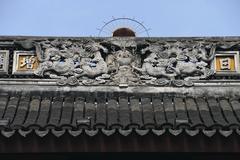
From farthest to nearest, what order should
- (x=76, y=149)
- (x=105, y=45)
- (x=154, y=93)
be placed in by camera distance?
(x=105, y=45), (x=154, y=93), (x=76, y=149)

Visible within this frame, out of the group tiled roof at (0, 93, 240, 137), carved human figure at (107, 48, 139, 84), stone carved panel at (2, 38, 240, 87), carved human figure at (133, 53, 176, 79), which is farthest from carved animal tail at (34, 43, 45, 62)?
carved human figure at (133, 53, 176, 79)

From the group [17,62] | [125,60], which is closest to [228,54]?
[125,60]

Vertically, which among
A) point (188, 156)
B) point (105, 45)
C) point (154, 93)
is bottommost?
point (188, 156)

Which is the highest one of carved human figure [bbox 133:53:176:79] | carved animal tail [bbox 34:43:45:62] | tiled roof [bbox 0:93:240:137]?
carved animal tail [bbox 34:43:45:62]

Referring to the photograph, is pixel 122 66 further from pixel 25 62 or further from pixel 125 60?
pixel 25 62

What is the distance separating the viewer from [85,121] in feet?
37.1

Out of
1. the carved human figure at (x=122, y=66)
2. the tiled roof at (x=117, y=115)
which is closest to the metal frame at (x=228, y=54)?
the tiled roof at (x=117, y=115)

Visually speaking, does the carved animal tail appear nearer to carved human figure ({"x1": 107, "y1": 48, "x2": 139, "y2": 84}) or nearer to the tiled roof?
the tiled roof

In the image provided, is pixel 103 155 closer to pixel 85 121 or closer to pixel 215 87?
pixel 85 121

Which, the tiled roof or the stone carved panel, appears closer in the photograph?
the tiled roof

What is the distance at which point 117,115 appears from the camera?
12.1 metres

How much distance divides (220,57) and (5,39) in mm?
3801

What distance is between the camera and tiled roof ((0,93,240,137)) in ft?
37.0

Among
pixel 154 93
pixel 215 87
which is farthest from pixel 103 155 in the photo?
pixel 215 87
